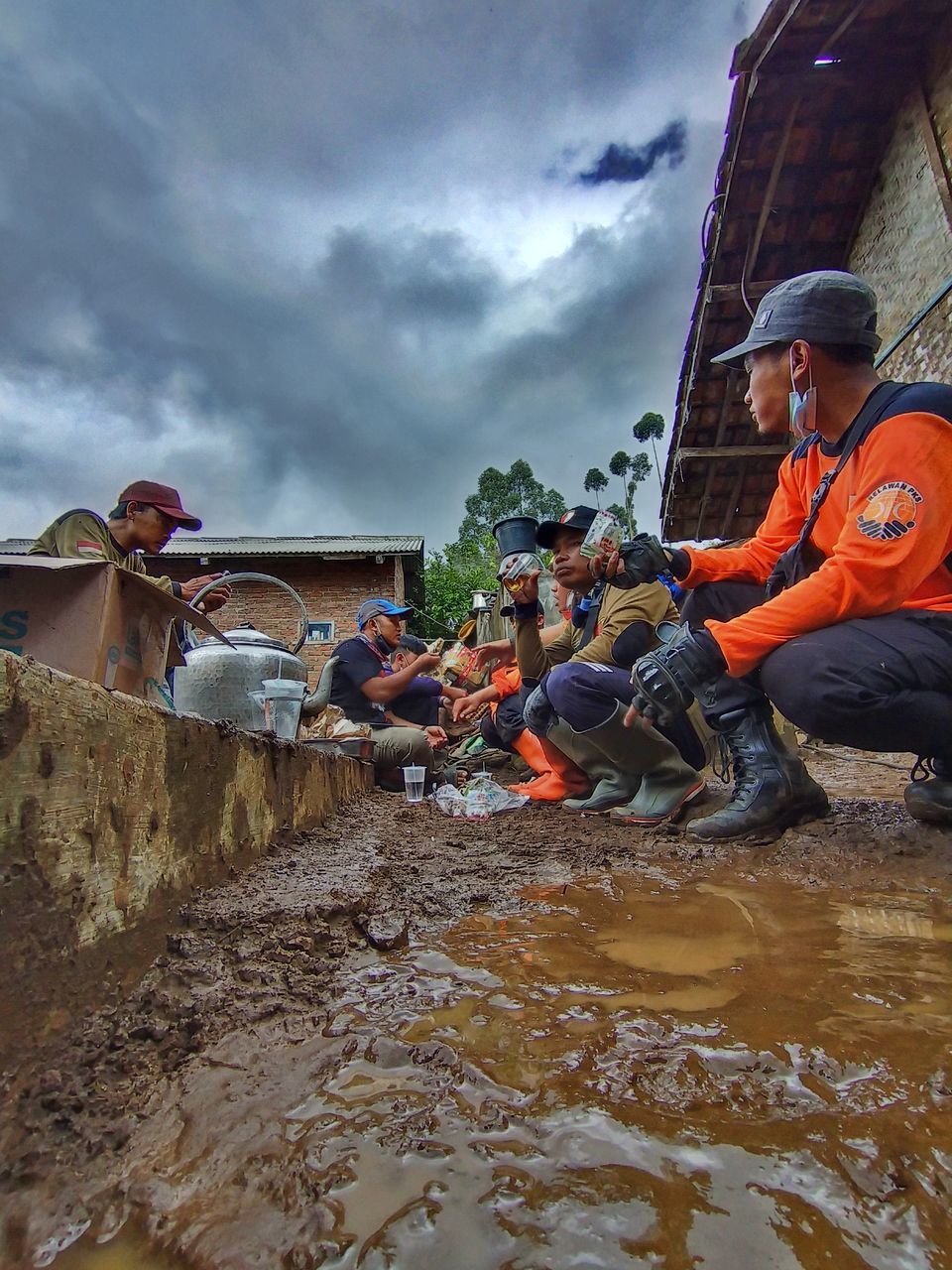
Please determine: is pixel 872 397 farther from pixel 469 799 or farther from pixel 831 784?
pixel 831 784

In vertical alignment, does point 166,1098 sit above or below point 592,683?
below

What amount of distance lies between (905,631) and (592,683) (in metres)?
1.19

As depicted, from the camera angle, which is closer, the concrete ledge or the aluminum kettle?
the concrete ledge

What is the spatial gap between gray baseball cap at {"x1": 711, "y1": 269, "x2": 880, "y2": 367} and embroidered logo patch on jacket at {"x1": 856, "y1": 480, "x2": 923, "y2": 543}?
52 cm

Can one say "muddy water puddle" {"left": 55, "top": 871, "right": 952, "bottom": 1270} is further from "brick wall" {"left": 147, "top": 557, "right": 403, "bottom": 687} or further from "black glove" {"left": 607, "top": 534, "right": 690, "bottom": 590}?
"brick wall" {"left": 147, "top": 557, "right": 403, "bottom": 687}

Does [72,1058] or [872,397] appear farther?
[872,397]

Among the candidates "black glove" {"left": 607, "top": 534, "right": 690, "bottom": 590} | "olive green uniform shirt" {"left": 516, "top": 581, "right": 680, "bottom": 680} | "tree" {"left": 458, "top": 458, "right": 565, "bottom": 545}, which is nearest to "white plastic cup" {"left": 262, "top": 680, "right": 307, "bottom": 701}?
"olive green uniform shirt" {"left": 516, "top": 581, "right": 680, "bottom": 680}

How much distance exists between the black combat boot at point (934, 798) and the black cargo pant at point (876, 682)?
50mm

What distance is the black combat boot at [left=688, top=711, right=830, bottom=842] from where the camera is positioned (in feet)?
5.76

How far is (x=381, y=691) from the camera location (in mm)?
4672

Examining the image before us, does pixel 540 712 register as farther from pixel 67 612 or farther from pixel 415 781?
pixel 67 612

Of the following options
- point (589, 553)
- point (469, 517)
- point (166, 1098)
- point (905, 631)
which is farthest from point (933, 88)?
point (469, 517)

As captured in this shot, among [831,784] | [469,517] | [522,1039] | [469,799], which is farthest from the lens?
[469,517]

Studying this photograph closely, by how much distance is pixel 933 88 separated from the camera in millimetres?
3838
